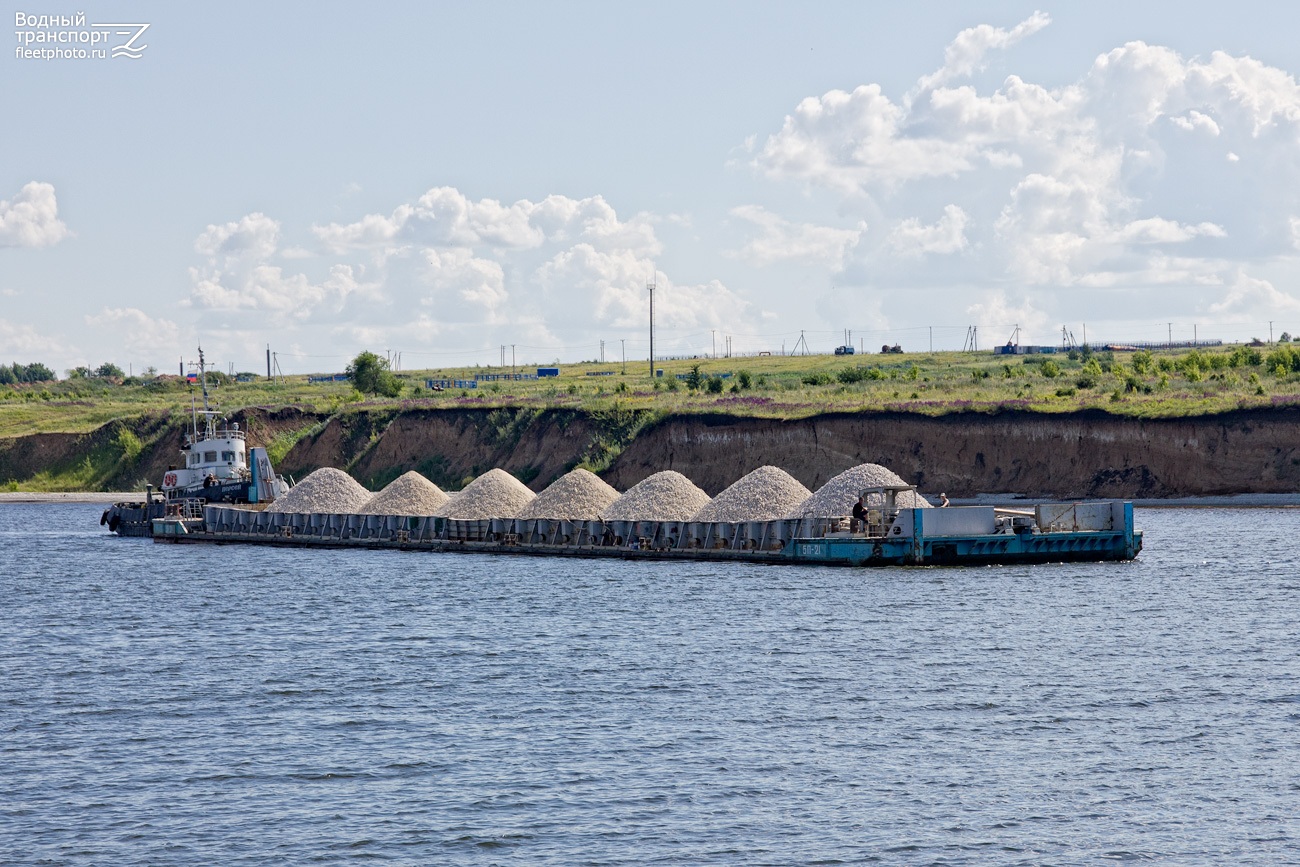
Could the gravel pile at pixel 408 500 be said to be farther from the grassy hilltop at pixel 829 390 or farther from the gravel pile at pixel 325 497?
the grassy hilltop at pixel 829 390

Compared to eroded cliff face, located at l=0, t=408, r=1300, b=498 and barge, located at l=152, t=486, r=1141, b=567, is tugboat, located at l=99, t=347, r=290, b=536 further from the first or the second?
eroded cliff face, located at l=0, t=408, r=1300, b=498

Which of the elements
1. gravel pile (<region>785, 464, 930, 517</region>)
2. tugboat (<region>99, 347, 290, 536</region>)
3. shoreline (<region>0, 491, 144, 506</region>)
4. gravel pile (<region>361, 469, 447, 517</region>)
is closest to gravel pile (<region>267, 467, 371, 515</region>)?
gravel pile (<region>361, 469, 447, 517</region>)

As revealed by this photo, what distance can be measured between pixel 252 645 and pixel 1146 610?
22.6 m

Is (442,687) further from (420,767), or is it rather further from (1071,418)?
(1071,418)

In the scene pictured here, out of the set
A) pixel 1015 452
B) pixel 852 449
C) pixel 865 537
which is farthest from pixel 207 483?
pixel 1015 452

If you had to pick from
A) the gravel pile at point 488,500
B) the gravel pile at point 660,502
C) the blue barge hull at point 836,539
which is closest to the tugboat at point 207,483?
the gravel pile at point 488,500

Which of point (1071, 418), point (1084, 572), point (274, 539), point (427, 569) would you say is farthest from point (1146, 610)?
point (1071, 418)

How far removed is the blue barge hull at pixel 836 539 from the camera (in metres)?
51.5

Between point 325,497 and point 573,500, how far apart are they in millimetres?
14642

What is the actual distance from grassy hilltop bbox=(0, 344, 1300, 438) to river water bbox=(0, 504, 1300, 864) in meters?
50.3

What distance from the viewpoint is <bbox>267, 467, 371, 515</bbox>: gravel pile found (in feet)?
234

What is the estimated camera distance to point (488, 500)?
66188mm

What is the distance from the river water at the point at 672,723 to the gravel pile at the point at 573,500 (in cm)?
1226

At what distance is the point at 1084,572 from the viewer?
5100cm
